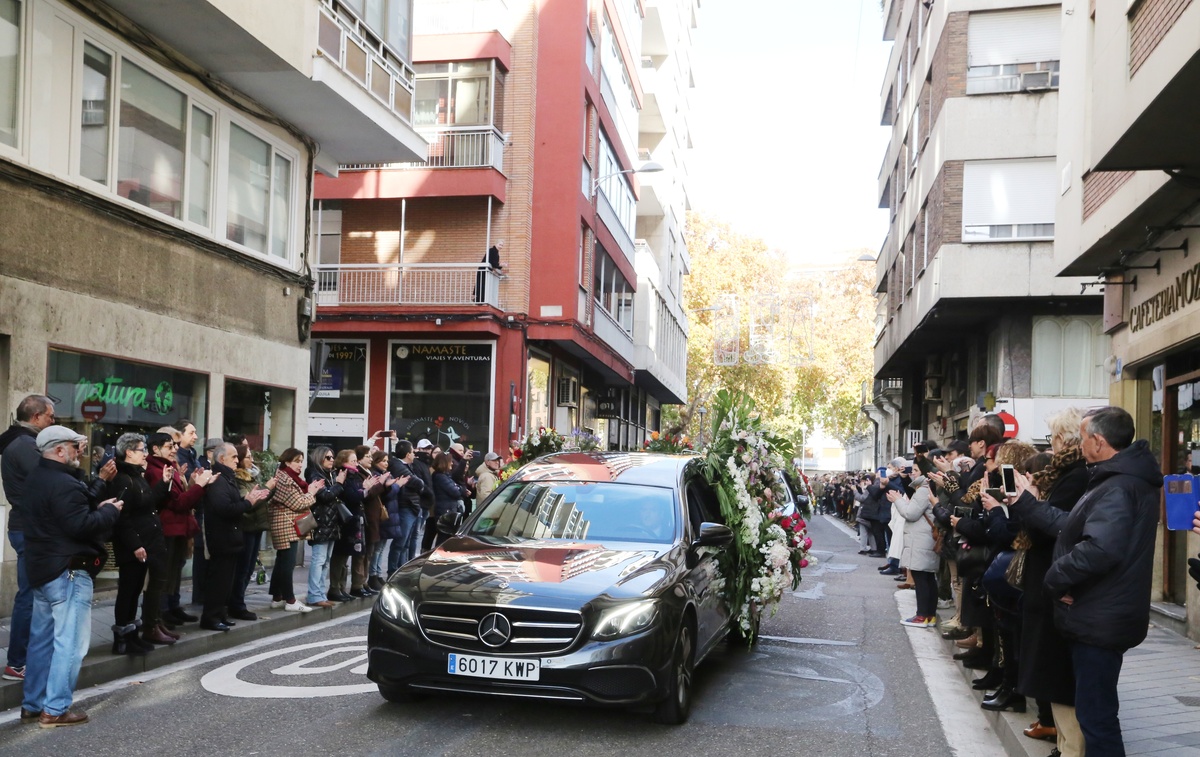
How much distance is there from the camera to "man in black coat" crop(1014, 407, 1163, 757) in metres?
5.29

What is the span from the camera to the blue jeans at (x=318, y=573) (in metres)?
11.7

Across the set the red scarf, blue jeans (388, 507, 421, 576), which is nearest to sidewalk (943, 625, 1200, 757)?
the red scarf

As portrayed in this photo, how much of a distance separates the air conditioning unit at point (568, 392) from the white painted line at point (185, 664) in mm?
20060

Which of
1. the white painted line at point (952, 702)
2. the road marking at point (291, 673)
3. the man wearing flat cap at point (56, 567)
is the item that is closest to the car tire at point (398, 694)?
the road marking at point (291, 673)

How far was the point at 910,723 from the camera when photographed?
7.55 m

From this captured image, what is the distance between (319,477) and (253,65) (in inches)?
221

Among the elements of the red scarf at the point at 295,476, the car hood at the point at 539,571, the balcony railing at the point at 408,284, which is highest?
the balcony railing at the point at 408,284

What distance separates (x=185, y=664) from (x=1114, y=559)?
22.2ft

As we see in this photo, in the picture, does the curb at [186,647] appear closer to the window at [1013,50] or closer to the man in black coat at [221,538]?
the man in black coat at [221,538]

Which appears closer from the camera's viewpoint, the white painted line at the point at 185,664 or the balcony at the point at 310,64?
the white painted line at the point at 185,664

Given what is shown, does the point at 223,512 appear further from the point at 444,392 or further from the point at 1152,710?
the point at 444,392

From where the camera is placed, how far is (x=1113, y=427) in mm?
5484

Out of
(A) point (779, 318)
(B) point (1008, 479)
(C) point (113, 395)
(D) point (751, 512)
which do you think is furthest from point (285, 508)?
(A) point (779, 318)

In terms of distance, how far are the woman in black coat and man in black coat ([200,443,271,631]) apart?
0.69m
